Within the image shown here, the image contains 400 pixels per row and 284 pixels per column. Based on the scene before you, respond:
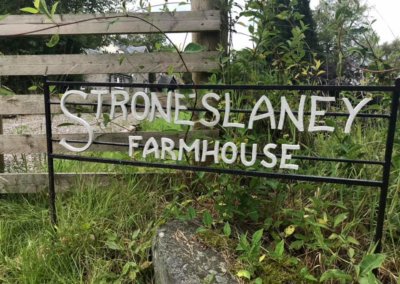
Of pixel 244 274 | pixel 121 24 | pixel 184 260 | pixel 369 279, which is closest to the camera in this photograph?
pixel 369 279

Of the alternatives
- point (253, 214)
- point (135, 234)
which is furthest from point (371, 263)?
point (135, 234)

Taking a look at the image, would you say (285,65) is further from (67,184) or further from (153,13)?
(67,184)

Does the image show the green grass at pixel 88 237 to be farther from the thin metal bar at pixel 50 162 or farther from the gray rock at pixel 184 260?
the gray rock at pixel 184 260

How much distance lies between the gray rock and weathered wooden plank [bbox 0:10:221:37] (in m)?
1.41

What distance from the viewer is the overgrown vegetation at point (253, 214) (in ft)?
5.84

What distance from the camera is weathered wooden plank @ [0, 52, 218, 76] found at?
103 inches

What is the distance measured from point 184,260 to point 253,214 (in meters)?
0.47

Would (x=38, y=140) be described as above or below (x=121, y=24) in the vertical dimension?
below

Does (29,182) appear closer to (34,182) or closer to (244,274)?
(34,182)

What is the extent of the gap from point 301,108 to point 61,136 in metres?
1.79

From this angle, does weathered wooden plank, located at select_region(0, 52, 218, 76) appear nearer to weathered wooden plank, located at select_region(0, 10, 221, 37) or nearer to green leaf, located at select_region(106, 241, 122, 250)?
weathered wooden plank, located at select_region(0, 10, 221, 37)

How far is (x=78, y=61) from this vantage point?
2711 mm

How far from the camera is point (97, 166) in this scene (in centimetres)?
285

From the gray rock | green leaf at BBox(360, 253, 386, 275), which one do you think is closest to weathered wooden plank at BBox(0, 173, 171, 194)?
the gray rock
